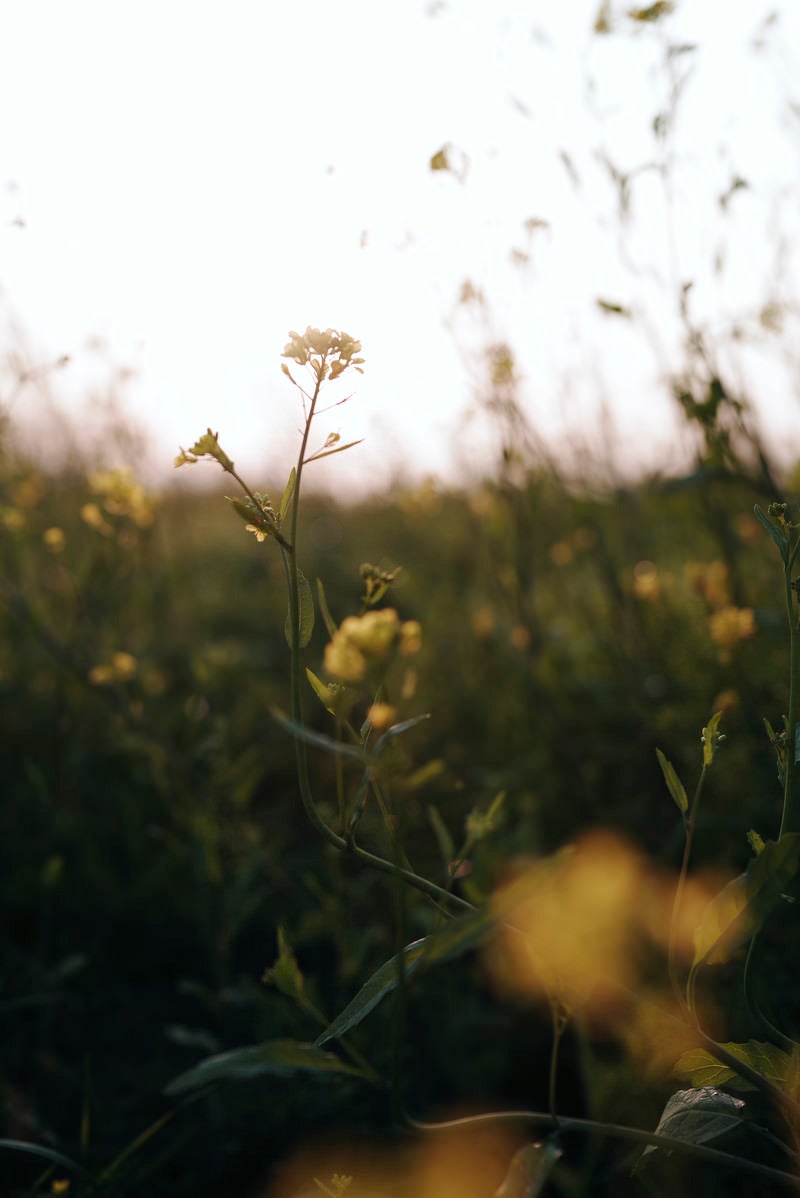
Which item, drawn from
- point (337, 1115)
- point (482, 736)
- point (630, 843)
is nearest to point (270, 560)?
point (482, 736)

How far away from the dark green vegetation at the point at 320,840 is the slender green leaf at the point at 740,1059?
0.24m

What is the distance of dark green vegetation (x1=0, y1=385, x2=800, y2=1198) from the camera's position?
1327mm

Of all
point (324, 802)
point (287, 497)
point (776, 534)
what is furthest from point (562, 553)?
point (287, 497)

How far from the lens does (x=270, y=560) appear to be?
13.3 feet

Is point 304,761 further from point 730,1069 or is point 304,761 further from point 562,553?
point 562,553

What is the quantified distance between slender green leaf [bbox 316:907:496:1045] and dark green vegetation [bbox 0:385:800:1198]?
0.09 ft

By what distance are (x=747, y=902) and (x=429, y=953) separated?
27 centimetres

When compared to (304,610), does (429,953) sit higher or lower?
lower

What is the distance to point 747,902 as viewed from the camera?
715 millimetres

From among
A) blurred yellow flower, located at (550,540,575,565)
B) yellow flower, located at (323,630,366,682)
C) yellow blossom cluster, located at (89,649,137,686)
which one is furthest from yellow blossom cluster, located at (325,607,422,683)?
blurred yellow flower, located at (550,540,575,565)

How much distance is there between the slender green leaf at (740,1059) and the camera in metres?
0.80

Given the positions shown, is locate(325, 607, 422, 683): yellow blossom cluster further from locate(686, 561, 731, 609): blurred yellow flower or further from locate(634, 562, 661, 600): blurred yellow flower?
locate(634, 562, 661, 600): blurred yellow flower

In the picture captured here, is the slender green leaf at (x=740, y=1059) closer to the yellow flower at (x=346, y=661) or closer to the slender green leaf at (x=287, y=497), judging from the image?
the yellow flower at (x=346, y=661)

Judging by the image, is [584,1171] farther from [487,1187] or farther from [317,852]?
[317,852]
